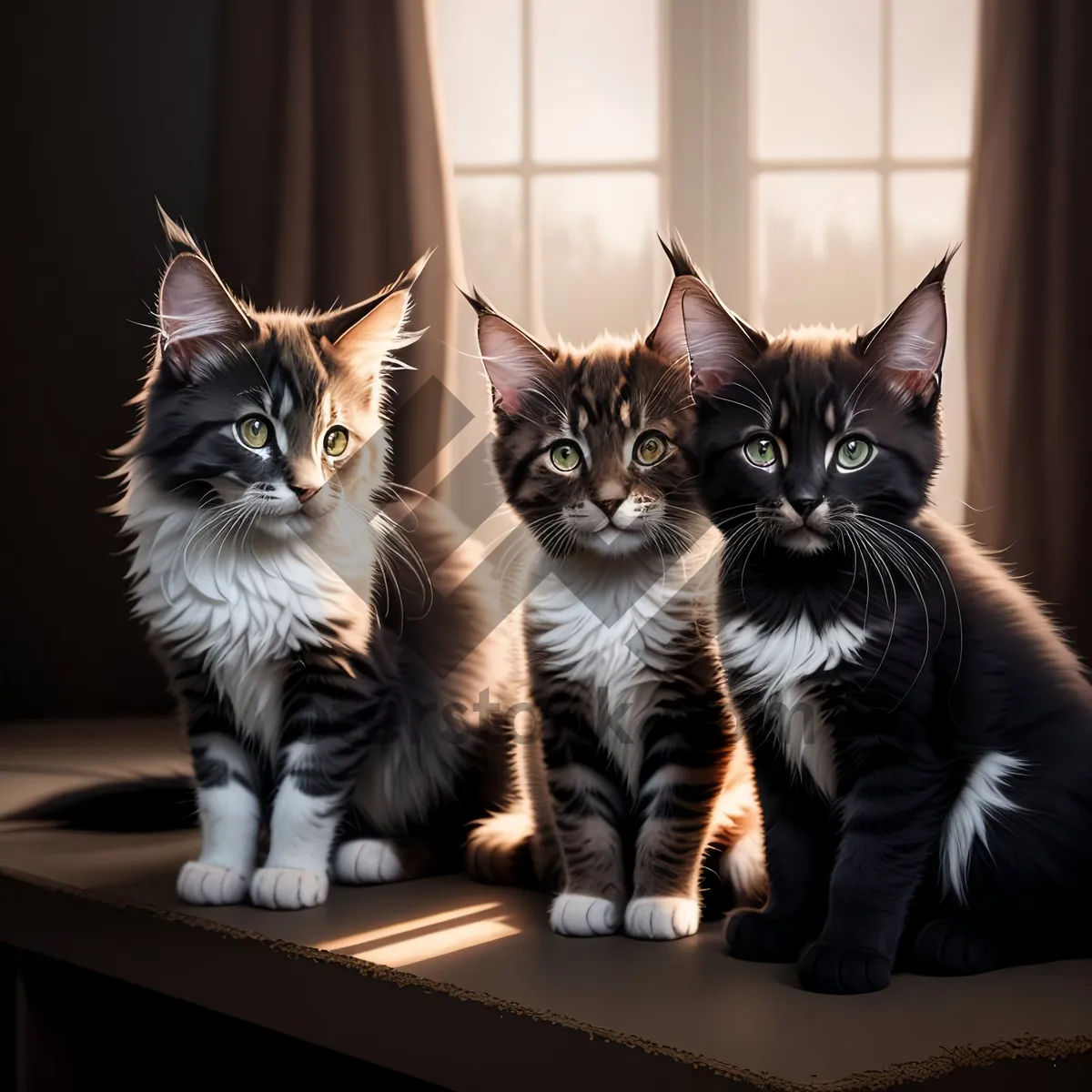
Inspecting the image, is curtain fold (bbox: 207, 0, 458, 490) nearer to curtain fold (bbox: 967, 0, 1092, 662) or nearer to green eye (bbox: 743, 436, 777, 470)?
curtain fold (bbox: 967, 0, 1092, 662)

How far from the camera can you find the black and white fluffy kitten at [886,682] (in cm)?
88

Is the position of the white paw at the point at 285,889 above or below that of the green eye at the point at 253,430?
below

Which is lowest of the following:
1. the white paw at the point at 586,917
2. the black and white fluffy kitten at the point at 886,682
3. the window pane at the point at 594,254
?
the white paw at the point at 586,917

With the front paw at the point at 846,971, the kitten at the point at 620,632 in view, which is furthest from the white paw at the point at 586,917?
the front paw at the point at 846,971

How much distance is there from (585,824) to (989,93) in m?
1.56

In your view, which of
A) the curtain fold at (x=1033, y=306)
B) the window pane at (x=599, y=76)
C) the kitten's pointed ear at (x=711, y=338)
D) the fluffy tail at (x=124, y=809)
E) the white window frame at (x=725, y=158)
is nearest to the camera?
the kitten's pointed ear at (x=711, y=338)

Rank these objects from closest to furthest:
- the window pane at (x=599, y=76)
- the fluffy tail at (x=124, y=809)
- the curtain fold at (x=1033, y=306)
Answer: the fluffy tail at (x=124, y=809)
the curtain fold at (x=1033, y=306)
the window pane at (x=599, y=76)

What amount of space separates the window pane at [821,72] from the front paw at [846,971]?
5.58 ft

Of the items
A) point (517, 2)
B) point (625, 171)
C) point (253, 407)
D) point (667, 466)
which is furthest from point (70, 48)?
point (667, 466)

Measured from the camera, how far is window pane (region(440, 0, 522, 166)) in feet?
7.55

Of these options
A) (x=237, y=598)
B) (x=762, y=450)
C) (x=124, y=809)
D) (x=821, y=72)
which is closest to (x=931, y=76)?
(x=821, y=72)

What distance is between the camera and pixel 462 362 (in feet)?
7.63

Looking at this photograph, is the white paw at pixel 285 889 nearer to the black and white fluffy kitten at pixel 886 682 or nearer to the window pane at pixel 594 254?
the black and white fluffy kitten at pixel 886 682

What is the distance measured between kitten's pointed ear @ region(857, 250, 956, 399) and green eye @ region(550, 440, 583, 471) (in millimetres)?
261
